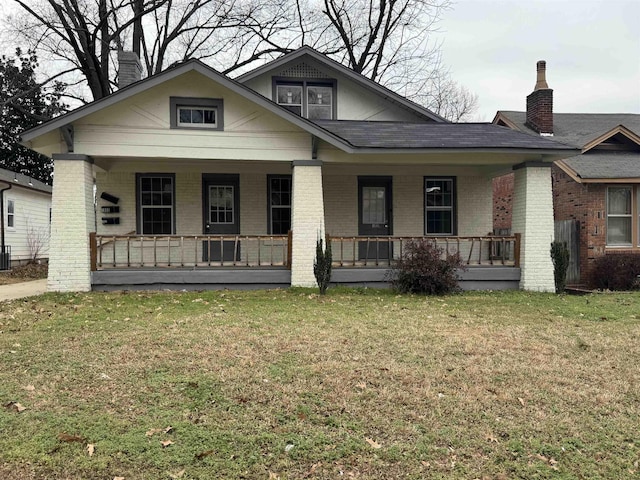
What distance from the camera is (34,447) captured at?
10.8ft

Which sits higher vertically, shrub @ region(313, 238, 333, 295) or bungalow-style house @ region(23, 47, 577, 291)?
bungalow-style house @ region(23, 47, 577, 291)

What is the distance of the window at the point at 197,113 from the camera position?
35.5ft

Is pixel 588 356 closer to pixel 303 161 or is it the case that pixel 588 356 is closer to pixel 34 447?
pixel 34 447

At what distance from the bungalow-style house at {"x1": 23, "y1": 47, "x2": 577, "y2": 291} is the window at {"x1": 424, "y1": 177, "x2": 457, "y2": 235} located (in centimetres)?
3

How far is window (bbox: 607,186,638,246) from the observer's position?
1467 cm

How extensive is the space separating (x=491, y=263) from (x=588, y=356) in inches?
258

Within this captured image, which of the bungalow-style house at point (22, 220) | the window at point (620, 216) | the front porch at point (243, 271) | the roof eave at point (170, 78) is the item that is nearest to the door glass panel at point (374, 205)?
the front porch at point (243, 271)

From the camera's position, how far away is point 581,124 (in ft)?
61.3

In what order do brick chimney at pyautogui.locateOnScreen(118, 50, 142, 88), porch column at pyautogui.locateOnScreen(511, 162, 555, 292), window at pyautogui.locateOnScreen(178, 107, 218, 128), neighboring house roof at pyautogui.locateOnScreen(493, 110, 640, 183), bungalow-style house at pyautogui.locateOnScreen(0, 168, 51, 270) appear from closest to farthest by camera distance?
window at pyautogui.locateOnScreen(178, 107, 218, 128)
porch column at pyautogui.locateOnScreen(511, 162, 555, 292)
neighboring house roof at pyautogui.locateOnScreen(493, 110, 640, 183)
brick chimney at pyautogui.locateOnScreen(118, 50, 142, 88)
bungalow-style house at pyautogui.locateOnScreen(0, 168, 51, 270)

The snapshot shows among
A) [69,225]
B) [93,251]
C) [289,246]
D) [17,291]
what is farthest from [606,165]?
[17,291]

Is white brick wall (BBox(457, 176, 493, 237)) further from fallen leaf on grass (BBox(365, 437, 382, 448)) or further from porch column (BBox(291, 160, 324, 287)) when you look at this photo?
fallen leaf on grass (BBox(365, 437, 382, 448))

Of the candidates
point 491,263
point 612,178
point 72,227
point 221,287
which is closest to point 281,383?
point 221,287

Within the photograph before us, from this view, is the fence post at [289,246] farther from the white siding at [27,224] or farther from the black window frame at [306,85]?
the white siding at [27,224]

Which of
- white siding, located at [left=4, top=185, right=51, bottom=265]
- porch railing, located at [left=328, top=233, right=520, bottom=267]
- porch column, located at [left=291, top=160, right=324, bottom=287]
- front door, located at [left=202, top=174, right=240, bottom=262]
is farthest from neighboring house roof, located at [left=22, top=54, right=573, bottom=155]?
white siding, located at [left=4, top=185, right=51, bottom=265]
